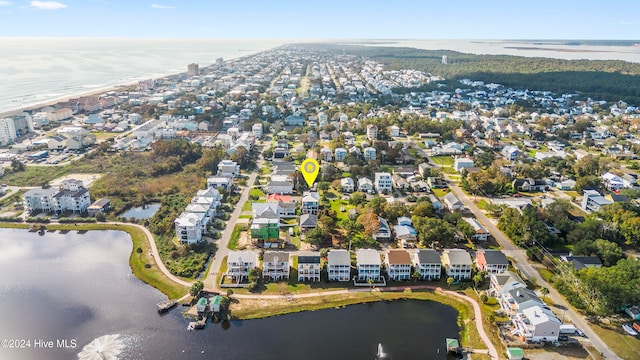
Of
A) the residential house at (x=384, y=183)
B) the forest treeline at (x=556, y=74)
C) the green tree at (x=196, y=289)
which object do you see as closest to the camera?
the green tree at (x=196, y=289)

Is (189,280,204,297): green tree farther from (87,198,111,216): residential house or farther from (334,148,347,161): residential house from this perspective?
(334,148,347,161): residential house

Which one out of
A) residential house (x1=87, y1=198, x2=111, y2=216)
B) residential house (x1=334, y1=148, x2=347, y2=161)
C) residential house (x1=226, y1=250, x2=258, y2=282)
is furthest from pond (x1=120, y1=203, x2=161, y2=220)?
residential house (x1=334, y1=148, x2=347, y2=161)

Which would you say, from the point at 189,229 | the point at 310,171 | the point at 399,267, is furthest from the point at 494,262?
the point at 189,229

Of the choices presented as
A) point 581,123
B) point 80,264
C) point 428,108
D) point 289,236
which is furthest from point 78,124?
point 581,123

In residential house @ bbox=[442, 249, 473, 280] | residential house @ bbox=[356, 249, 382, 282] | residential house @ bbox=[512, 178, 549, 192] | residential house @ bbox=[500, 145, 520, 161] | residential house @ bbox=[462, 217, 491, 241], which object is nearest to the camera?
residential house @ bbox=[356, 249, 382, 282]

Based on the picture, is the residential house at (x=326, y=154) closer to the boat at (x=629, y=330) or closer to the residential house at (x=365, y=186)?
the residential house at (x=365, y=186)

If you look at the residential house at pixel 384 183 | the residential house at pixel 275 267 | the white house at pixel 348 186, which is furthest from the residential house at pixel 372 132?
the residential house at pixel 275 267
